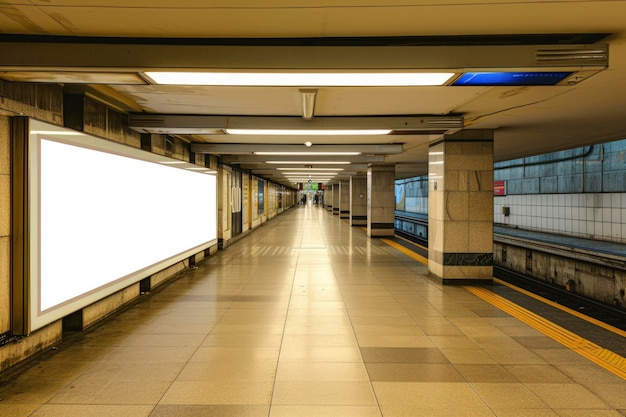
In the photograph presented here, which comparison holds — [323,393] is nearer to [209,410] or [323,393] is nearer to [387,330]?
[209,410]

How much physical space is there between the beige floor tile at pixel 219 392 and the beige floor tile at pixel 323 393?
12 centimetres

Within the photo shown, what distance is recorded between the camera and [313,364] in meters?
3.70

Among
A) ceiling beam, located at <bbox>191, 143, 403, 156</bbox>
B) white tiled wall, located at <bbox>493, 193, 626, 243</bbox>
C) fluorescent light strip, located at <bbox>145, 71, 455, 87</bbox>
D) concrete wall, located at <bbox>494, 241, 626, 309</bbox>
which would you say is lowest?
concrete wall, located at <bbox>494, 241, 626, 309</bbox>

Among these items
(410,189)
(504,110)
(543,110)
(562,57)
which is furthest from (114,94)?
(410,189)

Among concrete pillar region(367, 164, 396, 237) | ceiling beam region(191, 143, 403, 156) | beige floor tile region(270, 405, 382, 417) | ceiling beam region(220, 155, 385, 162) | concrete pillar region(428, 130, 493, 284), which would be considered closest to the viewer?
beige floor tile region(270, 405, 382, 417)

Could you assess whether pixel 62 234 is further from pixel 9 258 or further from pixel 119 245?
pixel 119 245

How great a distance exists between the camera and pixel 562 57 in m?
3.08

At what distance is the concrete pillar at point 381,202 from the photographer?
16.1 m

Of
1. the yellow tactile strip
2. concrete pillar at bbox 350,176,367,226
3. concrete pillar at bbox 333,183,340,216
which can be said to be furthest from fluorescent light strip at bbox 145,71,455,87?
concrete pillar at bbox 333,183,340,216

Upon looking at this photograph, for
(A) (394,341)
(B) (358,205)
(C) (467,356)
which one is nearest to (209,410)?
(A) (394,341)

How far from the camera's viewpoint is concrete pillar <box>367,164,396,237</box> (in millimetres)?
16094

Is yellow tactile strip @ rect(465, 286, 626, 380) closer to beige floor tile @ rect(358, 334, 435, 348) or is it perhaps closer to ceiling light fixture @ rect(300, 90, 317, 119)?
beige floor tile @ rect(358, 334, 435, 348)

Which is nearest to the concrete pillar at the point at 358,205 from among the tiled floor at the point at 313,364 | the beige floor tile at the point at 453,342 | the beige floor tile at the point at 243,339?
the tiled floor at the point at 313,364

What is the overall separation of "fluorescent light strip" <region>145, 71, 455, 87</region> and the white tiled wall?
11224 mm
